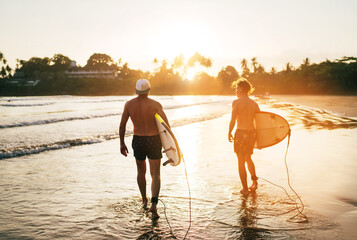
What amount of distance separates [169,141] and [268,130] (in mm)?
1842

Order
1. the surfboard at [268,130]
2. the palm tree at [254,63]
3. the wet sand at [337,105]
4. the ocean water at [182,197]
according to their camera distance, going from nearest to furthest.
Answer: the ocean water at [182,197]
the surfboard at [268,130]
the wet sand at [337,105]
the palm tree at [254,63]

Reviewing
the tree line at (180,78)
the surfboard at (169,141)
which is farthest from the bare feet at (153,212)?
the tree line at (180,78)

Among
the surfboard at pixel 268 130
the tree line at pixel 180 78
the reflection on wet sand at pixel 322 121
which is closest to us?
the surfboard at pixel 268 130

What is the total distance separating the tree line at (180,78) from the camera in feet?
233

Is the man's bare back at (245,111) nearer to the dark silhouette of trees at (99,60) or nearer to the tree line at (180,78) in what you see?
the tree line at (180,78)

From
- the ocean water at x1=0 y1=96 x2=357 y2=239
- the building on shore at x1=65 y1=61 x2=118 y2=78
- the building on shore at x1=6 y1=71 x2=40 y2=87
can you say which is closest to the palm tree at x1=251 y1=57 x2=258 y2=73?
the building on shore at x1=65 y1=61 x2=118 y2=78

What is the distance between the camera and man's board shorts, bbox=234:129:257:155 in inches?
180

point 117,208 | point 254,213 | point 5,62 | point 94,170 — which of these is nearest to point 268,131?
point 254,213

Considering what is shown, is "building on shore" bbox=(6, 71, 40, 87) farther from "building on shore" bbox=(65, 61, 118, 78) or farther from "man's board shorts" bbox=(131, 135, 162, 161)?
"man's board shorts" bbox=(131, 135, 162, 161)

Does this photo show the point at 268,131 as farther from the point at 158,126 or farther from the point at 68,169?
Result: the point at 68,169

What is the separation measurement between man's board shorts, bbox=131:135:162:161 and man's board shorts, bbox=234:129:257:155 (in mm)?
1345

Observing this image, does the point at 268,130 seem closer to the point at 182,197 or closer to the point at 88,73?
the point at 182,197

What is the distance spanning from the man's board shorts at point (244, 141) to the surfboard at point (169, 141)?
3.87 ft

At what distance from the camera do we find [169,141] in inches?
153
